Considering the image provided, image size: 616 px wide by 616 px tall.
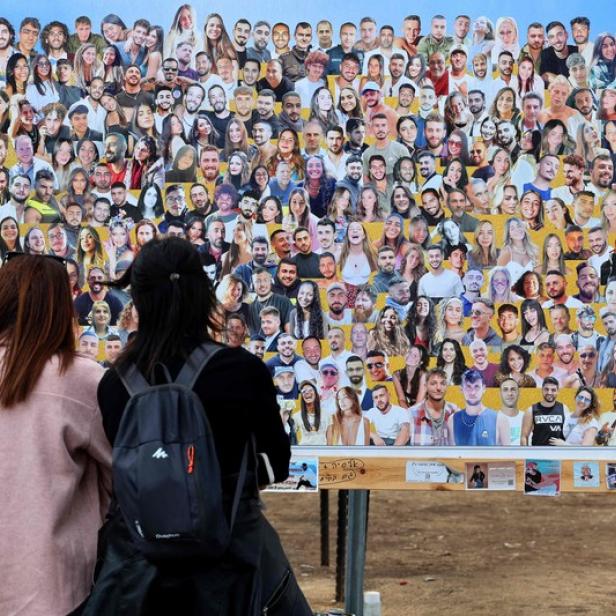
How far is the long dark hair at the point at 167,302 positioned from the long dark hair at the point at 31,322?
166mm

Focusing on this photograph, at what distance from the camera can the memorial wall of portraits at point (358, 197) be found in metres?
4.66

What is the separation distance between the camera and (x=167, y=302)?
3.02 m

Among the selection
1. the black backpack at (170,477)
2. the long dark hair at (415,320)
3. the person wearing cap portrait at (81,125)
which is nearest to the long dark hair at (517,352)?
the long dark hair at (415,320)

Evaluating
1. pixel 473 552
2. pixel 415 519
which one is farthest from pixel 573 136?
pixel 415 519

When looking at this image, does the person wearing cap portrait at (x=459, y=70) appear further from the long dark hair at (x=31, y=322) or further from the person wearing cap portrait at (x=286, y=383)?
the long dark hair at (x=31, y=322)

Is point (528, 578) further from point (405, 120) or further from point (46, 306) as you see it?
point (46, 306)

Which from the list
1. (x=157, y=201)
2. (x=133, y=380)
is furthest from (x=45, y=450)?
(x=157, y=201)

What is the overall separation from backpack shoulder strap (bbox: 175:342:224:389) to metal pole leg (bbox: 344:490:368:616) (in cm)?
203

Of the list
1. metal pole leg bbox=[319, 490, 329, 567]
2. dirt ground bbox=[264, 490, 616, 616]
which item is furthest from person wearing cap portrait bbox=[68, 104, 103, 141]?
dirt ground bbox=[264, 490, 616, 616]

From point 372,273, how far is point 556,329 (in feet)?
2.22

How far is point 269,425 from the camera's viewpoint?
9.75 feet

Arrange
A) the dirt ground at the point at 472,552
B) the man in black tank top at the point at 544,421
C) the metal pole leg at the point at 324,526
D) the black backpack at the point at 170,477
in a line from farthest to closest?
the metal pole leg at the point at 324,526 → the dirt ground at the point at 472,552 → the man in black tank top at the point at 544,421 → the black backpack at the point at 170,477

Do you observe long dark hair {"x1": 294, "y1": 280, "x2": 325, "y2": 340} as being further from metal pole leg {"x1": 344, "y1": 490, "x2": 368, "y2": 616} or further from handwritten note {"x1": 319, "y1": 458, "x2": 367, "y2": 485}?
metal pole leg {"x1": 344, "y1": 490, "x2": 368, "y2": 616}

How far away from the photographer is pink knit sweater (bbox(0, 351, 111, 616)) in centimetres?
295
